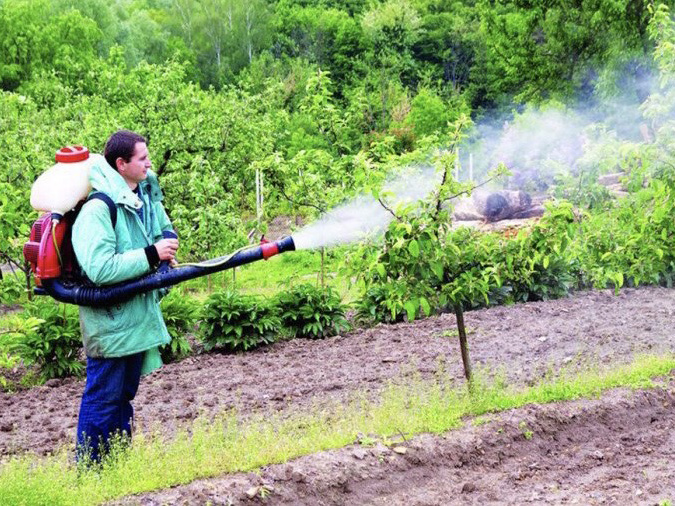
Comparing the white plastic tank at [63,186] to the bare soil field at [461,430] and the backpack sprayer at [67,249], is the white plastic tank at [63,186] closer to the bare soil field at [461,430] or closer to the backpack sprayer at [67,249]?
the backpack sprayer at [67,249]

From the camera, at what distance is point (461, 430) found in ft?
19.1

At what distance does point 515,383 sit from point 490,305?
382cm

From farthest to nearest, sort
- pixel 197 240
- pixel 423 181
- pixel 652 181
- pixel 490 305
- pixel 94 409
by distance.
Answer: pixel 197 240
pixel 490 305
pixel 423 181
pixel 652 181
pixel 94 409

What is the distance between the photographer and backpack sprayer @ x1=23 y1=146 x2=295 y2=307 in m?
4.95

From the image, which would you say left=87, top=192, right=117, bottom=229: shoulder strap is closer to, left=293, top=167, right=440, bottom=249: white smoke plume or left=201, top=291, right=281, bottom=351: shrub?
left=293, top=167, right=440, bottom=249: white smoke plume

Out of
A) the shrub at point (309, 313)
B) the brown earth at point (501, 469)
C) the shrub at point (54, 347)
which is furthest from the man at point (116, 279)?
the shrub at point (309, 313)

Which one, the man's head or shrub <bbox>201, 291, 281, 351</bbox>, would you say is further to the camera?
shrub <bbox>201, 291, 281, 351</bbox>

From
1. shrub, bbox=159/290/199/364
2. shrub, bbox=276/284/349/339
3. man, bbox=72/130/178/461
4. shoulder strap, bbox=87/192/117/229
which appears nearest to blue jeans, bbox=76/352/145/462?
man, bbox=72/130/178/461

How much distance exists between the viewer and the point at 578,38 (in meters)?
29.1

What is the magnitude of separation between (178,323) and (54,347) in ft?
4.82

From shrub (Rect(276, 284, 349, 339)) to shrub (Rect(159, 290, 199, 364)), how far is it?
948 mm

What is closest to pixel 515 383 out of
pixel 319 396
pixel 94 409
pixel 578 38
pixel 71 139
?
pixel 319 396

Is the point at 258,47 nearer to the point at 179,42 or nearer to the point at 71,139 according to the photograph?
the point at 179,42

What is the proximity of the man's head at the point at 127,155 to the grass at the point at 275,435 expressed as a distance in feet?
4.92
